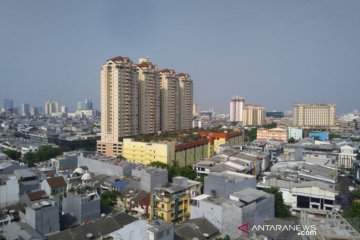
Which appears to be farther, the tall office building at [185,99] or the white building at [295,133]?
the white building at [295,133]

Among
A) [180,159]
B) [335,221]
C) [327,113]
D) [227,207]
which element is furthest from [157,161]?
[327,113]

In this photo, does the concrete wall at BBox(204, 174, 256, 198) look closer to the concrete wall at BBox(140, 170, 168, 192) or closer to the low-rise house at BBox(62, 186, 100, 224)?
the concrete wall at BBox(140, 170, 168, 192)

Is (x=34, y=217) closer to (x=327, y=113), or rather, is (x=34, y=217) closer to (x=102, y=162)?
(x=102, y=162)

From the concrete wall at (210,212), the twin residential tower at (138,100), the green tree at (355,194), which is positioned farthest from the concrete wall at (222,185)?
the twin residential tower at (138,100)

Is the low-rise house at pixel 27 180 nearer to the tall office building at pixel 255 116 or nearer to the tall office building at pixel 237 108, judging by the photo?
the tall office building at pixel 255 116

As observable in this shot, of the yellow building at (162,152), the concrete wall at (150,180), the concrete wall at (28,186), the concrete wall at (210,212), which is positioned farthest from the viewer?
the yellow building at (162,152)

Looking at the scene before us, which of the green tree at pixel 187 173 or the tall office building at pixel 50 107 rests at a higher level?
Answer: the tall office building at pixel 50 107

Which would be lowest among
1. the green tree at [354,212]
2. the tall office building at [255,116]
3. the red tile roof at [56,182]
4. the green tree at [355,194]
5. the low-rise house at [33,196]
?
the green tree at [355,194]

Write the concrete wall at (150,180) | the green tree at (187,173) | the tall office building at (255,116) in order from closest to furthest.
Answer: the concrete wall at (150,180) → the green tree at (187,173) → the tall office building at (255,116)
